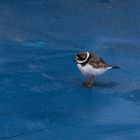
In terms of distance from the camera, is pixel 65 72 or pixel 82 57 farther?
pixel 65 72

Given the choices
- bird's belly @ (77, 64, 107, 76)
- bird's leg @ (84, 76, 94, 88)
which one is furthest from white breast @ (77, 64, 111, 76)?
bird's leg @ (84, 76, 94, 88)

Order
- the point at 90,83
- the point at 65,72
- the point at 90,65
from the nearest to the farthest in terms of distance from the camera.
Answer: the point at 90,65 < the point at 90,83 < the point at 65,72

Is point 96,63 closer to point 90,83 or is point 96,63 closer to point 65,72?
point 90,83

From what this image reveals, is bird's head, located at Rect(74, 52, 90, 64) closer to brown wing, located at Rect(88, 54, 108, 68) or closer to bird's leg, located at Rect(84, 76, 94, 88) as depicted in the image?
brown wing, located at Rect(88, 54, 108, 68)

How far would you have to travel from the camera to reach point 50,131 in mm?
6195

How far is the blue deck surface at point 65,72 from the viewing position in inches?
250

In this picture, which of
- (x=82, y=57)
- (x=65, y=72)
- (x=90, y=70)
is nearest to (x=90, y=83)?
(x=90, y=70)

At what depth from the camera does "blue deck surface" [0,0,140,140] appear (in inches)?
250

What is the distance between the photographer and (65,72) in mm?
8070

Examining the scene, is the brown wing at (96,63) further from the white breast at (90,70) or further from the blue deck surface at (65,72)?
the blue deck surface at (65,72)

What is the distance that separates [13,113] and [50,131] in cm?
65

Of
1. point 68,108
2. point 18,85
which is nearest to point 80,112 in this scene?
point 68,108

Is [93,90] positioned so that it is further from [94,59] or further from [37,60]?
[37,60]

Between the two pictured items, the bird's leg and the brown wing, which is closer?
the brown wing
